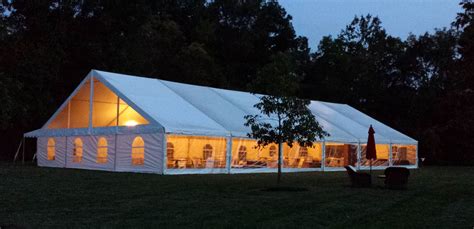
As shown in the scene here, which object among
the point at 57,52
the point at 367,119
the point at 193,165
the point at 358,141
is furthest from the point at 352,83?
the point at 193,165

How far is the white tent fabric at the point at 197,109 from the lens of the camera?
18.3 m

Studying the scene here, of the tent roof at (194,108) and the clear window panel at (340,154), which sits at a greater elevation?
the tent roof at (194,108)

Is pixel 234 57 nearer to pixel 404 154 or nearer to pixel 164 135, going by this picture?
pixel 404 154

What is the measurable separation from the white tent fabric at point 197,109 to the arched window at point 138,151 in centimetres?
107

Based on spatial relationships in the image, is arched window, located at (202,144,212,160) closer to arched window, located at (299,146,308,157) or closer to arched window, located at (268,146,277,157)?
arched window, located at (268,146,277,157)

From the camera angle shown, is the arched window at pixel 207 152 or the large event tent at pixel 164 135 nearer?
the large event tent at pixel 164 135

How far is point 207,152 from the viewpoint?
18.9 meters

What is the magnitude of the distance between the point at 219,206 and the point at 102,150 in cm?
1209

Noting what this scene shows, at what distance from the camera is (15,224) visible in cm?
648

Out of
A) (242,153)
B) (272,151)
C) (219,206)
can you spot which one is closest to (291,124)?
(219,206)

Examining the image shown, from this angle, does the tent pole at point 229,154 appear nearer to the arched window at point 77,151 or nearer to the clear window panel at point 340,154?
the clear window panel at point 340,154

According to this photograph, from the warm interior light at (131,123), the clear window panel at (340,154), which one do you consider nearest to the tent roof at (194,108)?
the clear window panel at (340,154)

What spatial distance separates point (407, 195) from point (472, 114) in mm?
3260

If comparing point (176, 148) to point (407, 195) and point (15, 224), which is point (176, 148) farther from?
point (15, 224)
